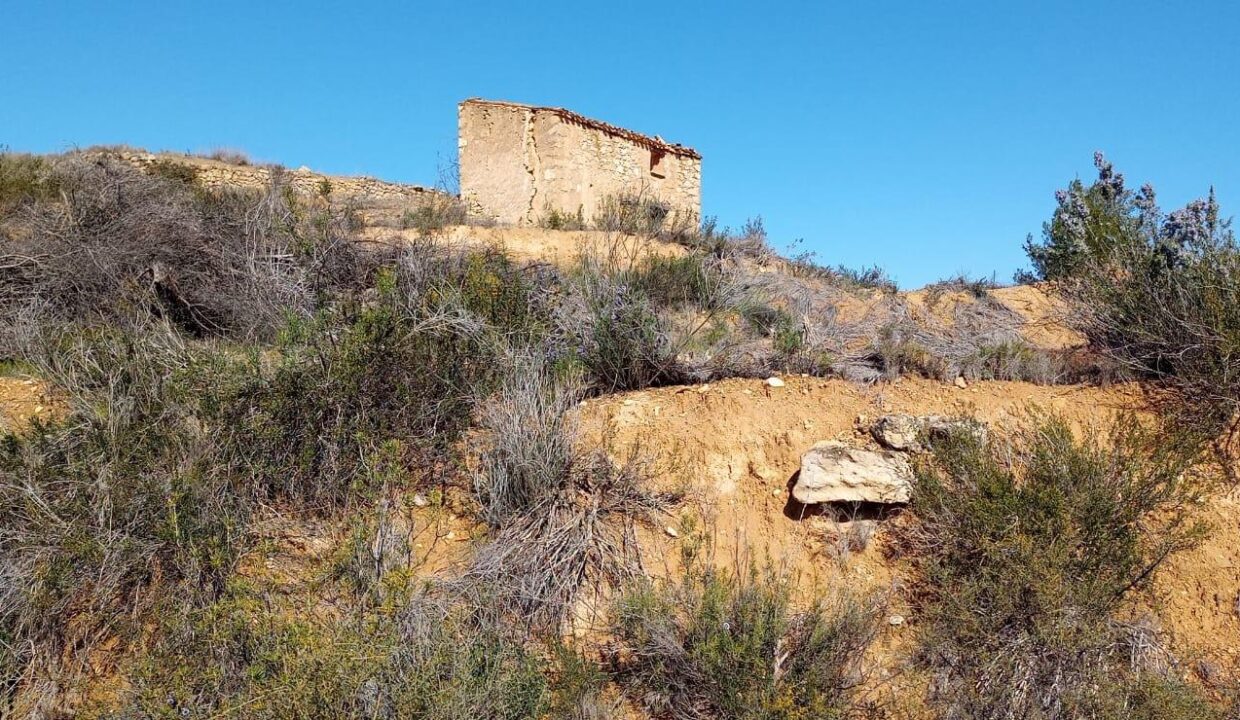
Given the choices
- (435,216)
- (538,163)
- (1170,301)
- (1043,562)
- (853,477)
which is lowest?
(1043,562)

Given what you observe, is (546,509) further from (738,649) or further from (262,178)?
(262,178)

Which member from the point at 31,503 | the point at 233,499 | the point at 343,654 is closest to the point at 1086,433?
the point at 343,654

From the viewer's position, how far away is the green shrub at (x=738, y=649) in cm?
395

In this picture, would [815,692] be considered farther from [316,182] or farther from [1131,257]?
[316,182]

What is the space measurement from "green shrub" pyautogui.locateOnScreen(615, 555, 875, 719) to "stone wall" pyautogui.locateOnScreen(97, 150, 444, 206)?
1344 cm

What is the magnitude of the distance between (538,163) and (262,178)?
7255 millimetres

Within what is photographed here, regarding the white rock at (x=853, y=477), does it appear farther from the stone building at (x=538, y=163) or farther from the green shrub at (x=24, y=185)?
the green shrub at (x=24, y=185)

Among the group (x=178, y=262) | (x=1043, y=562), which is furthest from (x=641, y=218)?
(x=1043, y=562)

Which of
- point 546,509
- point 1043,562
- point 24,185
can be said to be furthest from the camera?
point 24,185

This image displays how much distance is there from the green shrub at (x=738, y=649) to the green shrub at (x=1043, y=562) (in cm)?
51

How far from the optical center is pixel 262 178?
17.7m

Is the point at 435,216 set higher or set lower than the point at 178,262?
higher

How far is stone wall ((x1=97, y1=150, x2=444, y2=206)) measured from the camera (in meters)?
16.8

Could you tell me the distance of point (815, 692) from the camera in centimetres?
394
